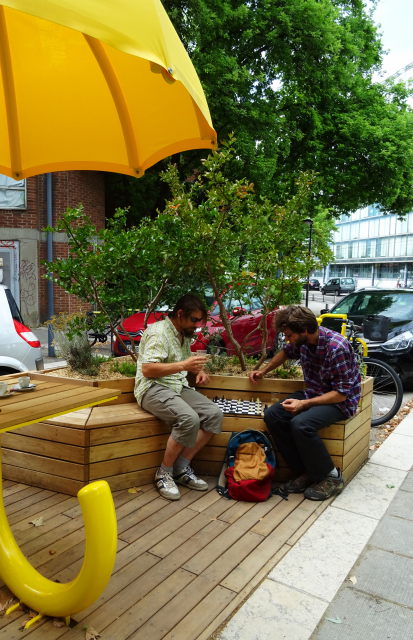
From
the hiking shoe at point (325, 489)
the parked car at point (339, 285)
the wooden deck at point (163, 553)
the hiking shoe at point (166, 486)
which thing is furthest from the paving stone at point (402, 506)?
the parked car at point (339, 285)

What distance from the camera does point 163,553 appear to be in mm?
3133

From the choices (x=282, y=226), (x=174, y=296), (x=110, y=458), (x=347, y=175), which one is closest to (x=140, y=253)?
(x=174, y=296)

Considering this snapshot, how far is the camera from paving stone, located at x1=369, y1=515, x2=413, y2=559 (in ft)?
10.8

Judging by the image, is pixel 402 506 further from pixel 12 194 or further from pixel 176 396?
pixel 12 194

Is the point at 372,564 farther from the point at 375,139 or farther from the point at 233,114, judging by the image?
the point at 375,139

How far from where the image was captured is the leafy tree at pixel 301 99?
13.4 m

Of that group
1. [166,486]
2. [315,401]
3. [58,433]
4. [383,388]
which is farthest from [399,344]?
[58,433]

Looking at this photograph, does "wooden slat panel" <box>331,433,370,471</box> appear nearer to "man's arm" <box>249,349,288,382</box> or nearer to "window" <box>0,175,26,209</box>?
"man's arm" <box>249,349,288,382</box>

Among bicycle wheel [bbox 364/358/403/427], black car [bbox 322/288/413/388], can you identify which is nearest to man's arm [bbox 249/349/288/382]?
Answer: bicycle wheel [bbox 364/358/403/427]

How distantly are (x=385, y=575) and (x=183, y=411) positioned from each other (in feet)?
5.66

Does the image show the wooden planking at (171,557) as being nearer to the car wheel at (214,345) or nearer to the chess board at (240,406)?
the chess board at (240,406)

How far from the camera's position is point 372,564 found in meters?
3.10

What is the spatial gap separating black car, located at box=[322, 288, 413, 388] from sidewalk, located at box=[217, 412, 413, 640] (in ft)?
10.7

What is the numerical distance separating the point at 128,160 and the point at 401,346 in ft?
18.2
